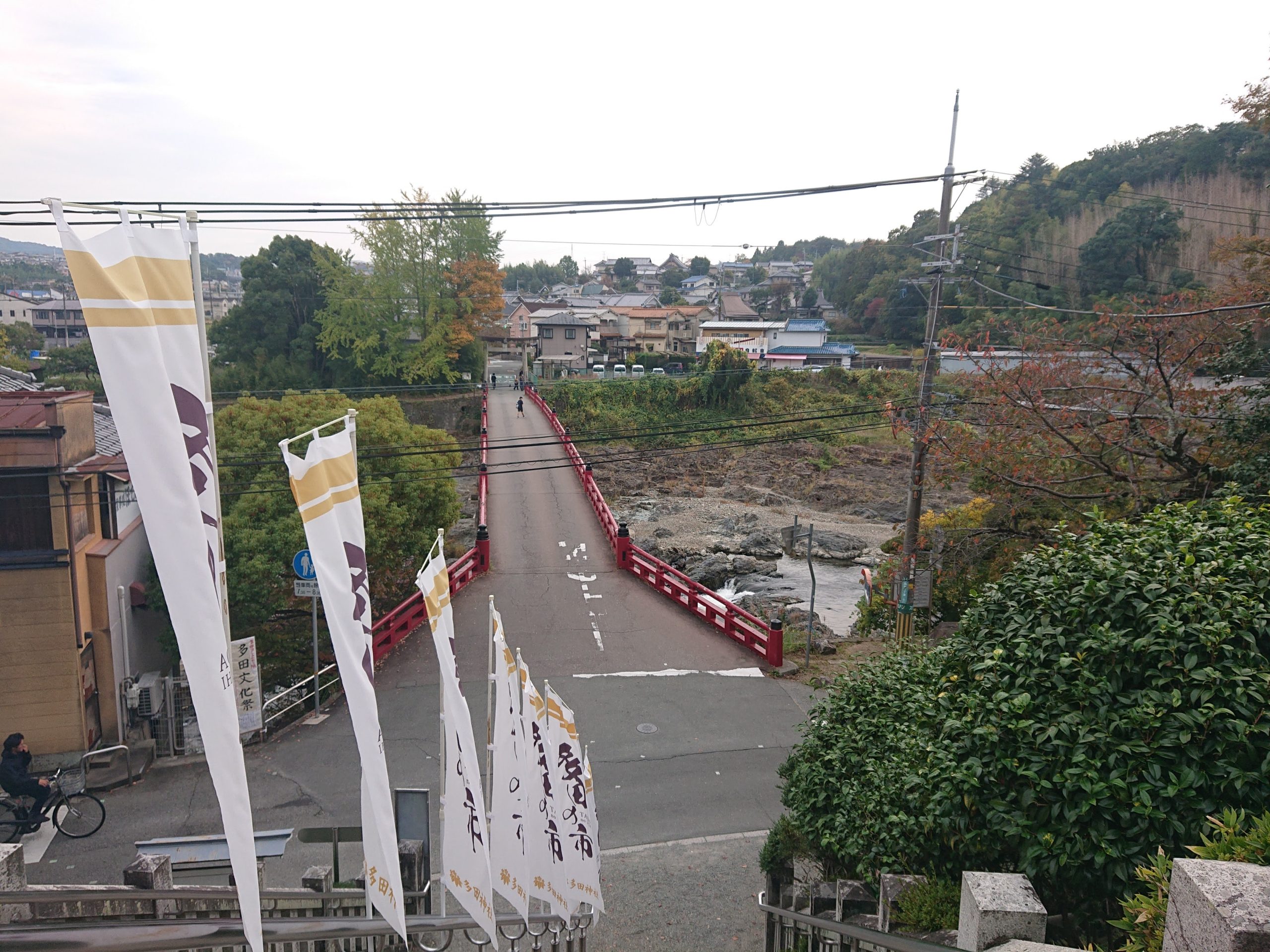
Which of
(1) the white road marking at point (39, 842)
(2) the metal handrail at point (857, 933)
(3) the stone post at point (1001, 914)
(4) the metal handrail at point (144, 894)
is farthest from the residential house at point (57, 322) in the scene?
(3) the stone post at point (1001, 914)

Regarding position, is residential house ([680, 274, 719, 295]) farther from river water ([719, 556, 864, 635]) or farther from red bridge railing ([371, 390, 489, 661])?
red bridge railing ([371, 390, 489, 661])

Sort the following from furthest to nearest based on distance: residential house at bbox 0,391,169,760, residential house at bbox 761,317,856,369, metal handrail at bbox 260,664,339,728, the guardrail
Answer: residential house at bbox 761,317,856,369 < residential house at bbox 0,391,169,760 < the guardrail < metal handrail at bbox 260,664,339,728

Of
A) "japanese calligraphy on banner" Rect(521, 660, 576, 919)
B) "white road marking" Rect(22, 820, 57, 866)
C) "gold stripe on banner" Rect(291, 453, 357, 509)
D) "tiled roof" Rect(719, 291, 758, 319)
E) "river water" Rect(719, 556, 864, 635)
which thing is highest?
"tiled roof" Rect(719, 291, 758, 319)

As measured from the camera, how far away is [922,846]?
205 inches

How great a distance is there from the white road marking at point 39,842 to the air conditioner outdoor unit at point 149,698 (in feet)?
7.99

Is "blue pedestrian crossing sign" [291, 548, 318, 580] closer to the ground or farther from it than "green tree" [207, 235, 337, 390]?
closer to the ground

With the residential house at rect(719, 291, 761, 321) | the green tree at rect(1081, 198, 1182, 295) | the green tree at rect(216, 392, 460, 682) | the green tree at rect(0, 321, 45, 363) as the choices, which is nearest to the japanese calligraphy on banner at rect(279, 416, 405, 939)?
the green tree at rect(216, 392, 460, 682)

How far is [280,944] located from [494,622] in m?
2.34

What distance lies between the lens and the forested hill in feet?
132

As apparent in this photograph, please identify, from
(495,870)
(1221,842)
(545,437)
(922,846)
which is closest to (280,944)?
(495,870)

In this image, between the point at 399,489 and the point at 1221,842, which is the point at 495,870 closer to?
the point at 1221,842

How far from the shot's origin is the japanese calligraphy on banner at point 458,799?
15.6 feet

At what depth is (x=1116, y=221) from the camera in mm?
41781

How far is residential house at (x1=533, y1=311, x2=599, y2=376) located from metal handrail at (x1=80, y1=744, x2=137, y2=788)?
49706 millimetres
